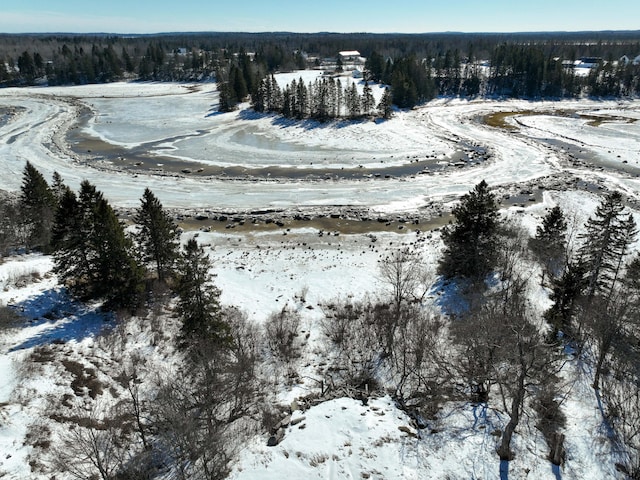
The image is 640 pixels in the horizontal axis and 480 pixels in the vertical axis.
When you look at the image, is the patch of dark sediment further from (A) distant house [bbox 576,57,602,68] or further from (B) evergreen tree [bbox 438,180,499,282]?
(A) distant house [bbox 576,57,602,68]

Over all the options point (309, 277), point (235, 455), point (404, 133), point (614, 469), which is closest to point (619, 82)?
point (404, 133)

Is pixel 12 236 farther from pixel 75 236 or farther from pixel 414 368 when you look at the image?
pixel 414 368

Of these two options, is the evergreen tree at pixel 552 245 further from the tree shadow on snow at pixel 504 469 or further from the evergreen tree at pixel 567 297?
the tree shadow on snow at pixel 504 469

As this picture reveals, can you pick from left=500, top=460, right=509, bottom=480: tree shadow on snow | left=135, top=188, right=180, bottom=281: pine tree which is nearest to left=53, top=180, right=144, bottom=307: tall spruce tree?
left=135, top=188, right=180, bottom=281: pine tree

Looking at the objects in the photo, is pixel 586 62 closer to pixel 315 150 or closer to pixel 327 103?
pixel 327 103

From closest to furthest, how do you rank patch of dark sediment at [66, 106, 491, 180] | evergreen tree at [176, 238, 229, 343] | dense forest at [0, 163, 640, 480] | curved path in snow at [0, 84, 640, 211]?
dense forest at [0, 163, 640, 480], evergreen tree at [176, 238, 229, 343], curved path in snow at [0, 84, 640, 211], patch of dark sediment at [66, 106, 491, 180]
